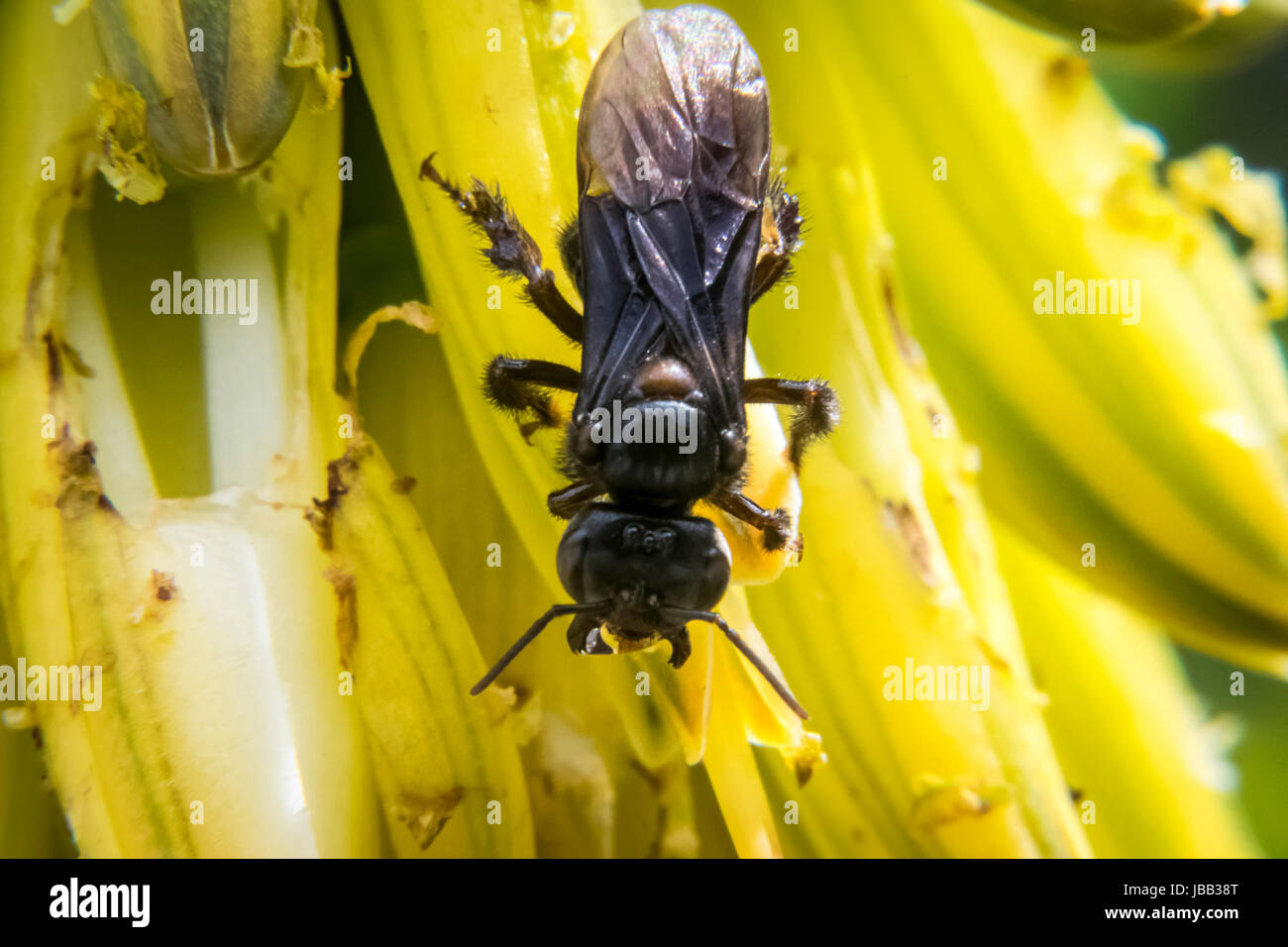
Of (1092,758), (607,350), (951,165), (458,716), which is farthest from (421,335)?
(1092,758)

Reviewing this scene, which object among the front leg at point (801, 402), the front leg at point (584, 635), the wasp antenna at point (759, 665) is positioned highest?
the front leg at point (801, 402)

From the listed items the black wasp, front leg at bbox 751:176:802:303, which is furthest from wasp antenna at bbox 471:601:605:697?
front leg at bbox 751:176:802:303

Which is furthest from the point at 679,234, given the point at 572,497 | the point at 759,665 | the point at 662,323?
the point at 759,665

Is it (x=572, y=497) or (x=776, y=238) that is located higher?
(x=776, y=238)

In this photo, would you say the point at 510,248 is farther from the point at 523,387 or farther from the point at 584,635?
the point at 584,635

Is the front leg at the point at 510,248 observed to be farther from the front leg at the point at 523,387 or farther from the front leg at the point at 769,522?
the front leg at the point at 769,522

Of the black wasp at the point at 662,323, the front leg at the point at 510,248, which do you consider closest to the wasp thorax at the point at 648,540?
the black wasp at the point at 662,323

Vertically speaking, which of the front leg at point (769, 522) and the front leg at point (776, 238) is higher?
the front leg at point (776, 238)
